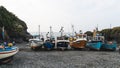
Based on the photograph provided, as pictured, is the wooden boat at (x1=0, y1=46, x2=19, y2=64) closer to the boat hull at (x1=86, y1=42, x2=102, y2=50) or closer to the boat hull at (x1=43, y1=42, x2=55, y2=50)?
the boat hull at (x1=43, y1=42, x2=55, y2=50)

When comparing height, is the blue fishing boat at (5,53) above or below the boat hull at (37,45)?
below

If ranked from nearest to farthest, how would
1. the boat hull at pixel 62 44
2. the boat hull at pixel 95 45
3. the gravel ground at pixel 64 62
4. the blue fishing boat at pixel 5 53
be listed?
1. the gravel ground at pixel 64 62
2. the blue fishing boat at pixel 5 53
3. the boat hull at pixel 95 45
4. the boat hull at pixel 62 44

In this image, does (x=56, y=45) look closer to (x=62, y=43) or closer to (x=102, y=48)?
(x=62, y=43)

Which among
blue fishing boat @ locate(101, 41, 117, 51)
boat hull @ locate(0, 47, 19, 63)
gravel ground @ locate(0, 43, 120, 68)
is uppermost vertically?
blue fishing boat @ locate(101, 41, 117, 51)

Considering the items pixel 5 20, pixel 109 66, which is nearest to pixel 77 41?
pixel 109 66

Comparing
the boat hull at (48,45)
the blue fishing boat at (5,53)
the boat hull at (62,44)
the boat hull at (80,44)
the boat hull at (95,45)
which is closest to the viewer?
the blue fishing boat at (5,53)

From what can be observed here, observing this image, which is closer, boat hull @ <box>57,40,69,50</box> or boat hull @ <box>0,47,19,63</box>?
boat hull @ <box>0,47,19,63</box>

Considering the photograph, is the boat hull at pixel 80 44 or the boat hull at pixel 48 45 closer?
the boat hull at pixel 48 45

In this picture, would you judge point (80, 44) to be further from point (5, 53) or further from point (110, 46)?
point (5, 53)

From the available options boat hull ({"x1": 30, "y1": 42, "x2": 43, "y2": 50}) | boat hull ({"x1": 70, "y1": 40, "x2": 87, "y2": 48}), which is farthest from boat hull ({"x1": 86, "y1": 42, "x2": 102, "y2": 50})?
boat hull ({"x1": 30, "y1": 42, "x2": 43, "y2": 50})

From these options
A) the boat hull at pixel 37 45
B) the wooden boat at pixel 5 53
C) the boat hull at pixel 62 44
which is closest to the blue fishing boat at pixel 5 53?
the wooden boat at pixel 5 53

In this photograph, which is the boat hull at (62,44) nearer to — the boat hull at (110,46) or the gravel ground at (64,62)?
the boat hull at (110,46)

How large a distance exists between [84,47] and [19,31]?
1491 inches

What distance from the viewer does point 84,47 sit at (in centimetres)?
4812
